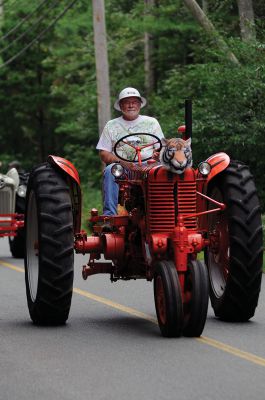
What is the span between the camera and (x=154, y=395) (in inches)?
335

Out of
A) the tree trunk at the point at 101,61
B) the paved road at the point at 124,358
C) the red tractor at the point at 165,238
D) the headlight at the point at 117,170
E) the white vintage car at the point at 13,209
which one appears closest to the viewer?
the paved road at the point at 124,358

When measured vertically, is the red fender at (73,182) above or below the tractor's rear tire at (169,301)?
above

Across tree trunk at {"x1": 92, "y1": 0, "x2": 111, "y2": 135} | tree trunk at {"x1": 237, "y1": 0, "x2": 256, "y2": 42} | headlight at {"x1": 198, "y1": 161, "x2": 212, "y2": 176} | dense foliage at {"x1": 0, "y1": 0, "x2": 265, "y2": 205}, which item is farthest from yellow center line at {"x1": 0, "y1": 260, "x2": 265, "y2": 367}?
tree trunk at {"x1": 92, "y1": 0, "x2": 111, "y2": 135}

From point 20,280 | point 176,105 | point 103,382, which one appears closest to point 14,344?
point 103,382

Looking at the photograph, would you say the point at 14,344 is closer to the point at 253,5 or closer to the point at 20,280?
the point at 20,280

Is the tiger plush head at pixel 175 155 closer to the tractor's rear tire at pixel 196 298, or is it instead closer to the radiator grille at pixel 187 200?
the radiator grille at pixel 187 200

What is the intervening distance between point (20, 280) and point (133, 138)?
4.84m

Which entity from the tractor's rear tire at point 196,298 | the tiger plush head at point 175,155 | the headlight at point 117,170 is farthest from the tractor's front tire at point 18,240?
the tractor's rear tire at point 196,298

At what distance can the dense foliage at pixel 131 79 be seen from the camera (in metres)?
25.6

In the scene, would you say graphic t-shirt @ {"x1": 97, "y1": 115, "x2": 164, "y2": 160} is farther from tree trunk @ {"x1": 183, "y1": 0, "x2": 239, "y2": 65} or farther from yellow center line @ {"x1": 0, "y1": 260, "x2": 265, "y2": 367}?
tree trunk @ {"x1": 183, "y1": 0, "x2": 239, "y2": 65}

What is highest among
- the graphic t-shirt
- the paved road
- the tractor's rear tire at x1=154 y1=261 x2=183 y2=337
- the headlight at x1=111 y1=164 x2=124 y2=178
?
the graphic t-shirt

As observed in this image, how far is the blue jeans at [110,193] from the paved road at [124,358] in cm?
112

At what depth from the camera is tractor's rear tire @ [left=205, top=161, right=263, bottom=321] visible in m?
11.8

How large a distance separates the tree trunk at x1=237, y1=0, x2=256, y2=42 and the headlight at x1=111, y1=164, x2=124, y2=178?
1531 cm
